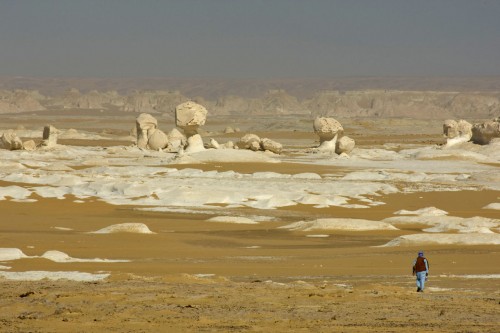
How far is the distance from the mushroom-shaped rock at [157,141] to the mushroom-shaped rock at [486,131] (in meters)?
19.2

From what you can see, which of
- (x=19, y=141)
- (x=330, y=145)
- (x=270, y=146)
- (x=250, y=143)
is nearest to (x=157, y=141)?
(x=250, y=143)

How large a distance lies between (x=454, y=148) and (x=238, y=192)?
2747cm

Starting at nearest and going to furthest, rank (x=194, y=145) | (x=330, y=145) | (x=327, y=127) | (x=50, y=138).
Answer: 1. (x=194, y=145)
2. (x=327, y=127)
3. (x=330, y=145)
4. (x=50, y=138)

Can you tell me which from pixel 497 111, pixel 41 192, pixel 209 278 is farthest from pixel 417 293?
pixel 497 111

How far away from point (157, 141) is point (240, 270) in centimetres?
4199

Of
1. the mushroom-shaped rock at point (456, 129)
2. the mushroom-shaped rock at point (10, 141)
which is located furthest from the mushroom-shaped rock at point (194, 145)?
the mushroom-shaped rock at point (456, 129)

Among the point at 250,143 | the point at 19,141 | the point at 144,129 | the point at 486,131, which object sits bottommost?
the point at 19,141

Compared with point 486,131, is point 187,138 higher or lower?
lower

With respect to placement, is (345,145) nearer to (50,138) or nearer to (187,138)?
(187,138)

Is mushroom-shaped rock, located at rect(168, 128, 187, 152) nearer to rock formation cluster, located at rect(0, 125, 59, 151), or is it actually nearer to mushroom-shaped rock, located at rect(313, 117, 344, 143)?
rock formation cluster, located at rect(0, 125, 59, 151)

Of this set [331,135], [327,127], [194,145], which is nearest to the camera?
[194,145]

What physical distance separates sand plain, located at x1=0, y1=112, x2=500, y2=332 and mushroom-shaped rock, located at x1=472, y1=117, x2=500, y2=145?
73.5 ft

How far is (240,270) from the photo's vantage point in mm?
17094

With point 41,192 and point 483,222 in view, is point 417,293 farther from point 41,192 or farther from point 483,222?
point 41,192
